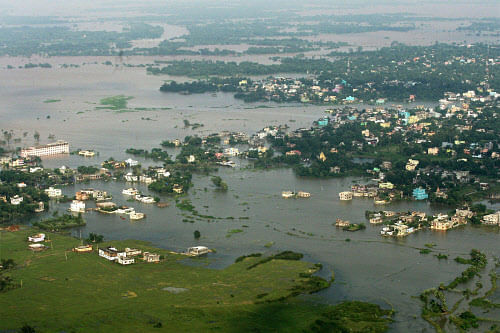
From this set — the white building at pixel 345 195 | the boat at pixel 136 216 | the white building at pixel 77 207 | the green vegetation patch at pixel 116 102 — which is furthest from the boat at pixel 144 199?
the green vegetation patch at pixel 116 102

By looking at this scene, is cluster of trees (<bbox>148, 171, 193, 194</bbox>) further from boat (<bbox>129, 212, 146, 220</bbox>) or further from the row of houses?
the row of houses

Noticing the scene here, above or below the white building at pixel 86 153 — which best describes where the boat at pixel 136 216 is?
below

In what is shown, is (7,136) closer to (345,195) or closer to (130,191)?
(130,191)

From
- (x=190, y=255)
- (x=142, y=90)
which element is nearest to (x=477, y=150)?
(x=190, y=255)

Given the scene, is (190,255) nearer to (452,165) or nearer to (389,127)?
(452,165)

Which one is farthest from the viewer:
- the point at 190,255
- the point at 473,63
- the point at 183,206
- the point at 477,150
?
the point at 473,63

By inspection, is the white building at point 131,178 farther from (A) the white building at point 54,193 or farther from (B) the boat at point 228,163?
(B) the boat at point 228,163

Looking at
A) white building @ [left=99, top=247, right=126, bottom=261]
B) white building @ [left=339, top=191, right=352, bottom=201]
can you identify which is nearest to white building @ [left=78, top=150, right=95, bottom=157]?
white building @ [left=339, top=191, right=352, bottom=201]
